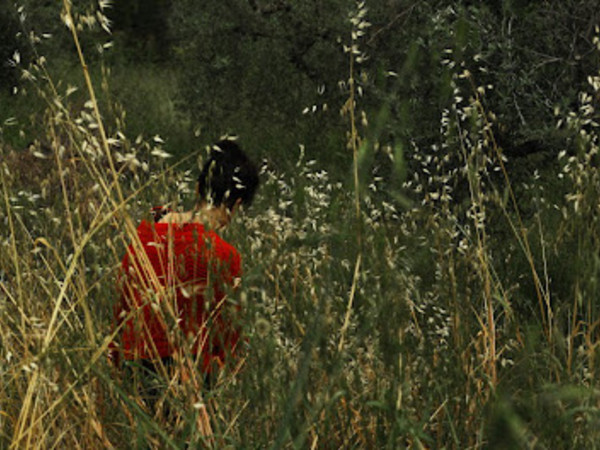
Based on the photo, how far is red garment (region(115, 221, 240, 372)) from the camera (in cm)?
245

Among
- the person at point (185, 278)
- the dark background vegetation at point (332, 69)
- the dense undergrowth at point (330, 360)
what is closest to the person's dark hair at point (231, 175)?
the person at point (185, 278)

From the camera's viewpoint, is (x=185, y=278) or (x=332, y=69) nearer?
(x=185, y=278)

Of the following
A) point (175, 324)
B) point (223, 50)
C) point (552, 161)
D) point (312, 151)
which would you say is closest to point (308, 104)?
point (312, 151)

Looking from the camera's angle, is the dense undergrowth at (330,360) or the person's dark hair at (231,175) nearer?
the dense undergrowth at (330,360)

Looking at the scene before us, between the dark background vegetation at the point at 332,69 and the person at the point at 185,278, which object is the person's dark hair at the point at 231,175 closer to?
the person at the point at 185,278

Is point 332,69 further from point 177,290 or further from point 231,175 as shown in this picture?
point 177,290

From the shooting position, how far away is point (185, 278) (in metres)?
3.02

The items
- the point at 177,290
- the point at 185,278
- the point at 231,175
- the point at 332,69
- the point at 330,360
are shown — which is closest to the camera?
the point at 330,360

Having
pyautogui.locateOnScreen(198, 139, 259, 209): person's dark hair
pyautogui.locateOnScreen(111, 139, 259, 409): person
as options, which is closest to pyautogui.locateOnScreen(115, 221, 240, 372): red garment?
pyautogui.locateOnScreen(111, 139, 259, 409): person

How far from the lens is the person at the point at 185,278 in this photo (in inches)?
103

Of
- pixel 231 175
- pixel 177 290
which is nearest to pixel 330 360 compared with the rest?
pixel 177 290

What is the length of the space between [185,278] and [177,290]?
603 millimetres

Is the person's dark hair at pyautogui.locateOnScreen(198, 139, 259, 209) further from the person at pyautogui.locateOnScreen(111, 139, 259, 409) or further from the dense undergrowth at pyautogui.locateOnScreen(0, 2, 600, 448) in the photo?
the dense undergrowth at pyautogui.locateOnScreen(0, 2, 600, 448)

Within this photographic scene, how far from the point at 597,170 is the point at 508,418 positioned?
1.85 meters
